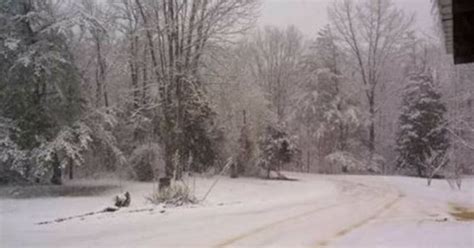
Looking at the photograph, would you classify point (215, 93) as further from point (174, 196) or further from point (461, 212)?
point (461, 212)

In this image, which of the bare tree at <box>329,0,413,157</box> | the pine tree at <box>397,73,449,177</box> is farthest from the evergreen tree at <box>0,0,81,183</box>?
the bare tree at <box>329,0,413,157</box>

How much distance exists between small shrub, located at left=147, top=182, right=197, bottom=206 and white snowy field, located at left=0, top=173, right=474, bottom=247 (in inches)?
10.7

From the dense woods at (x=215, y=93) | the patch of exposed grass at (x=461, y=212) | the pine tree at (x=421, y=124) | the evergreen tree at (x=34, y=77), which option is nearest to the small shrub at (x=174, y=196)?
the dense woods at (x=215, y=93)

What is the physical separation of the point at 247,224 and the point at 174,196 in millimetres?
3394

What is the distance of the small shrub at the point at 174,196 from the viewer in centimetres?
1091

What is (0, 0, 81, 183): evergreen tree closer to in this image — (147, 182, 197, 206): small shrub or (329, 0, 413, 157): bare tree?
(147, 182, 197, 206): small shrub

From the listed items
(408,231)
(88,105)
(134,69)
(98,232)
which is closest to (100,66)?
(134,69)

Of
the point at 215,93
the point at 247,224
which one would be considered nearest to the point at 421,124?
the point at 215,93

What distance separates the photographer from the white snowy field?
6328 millimetres

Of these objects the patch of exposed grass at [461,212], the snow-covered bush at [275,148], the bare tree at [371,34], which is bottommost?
the patch of exposed grass at [461,212]

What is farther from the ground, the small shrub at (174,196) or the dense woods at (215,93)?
the dense woods at (215,93)

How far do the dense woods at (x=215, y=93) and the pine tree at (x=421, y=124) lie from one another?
2.8 inches

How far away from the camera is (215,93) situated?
20844mm

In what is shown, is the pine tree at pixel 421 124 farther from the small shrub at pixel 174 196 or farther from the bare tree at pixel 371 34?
the small shrub at pixel 174 196
